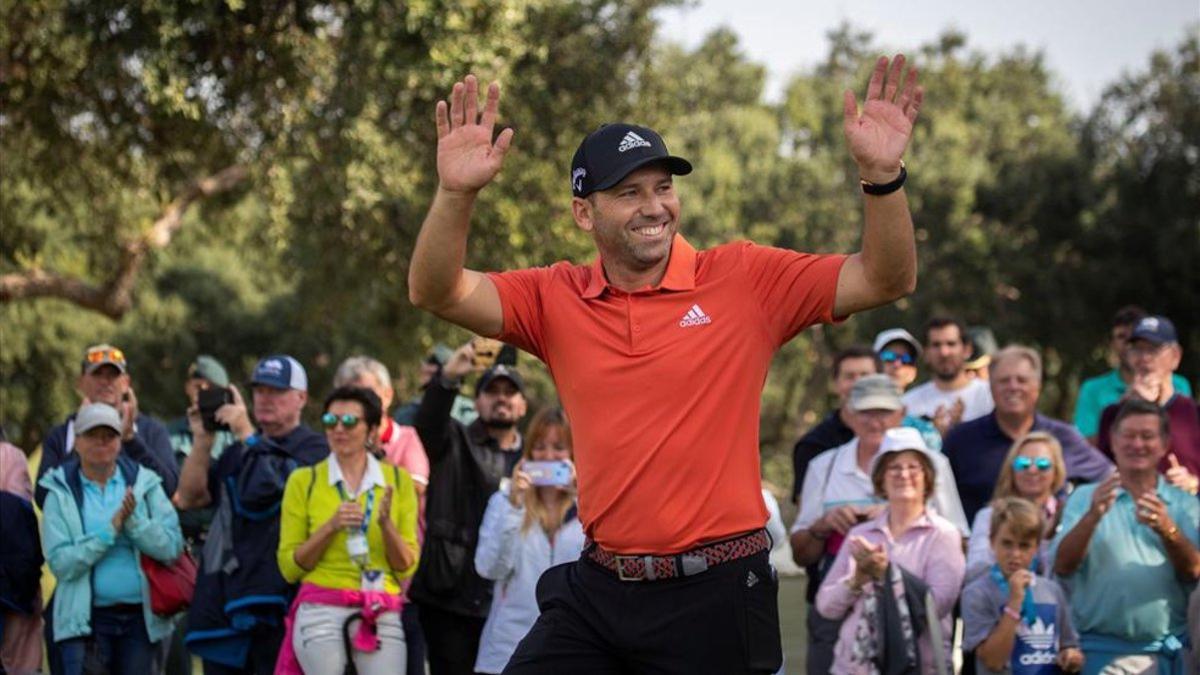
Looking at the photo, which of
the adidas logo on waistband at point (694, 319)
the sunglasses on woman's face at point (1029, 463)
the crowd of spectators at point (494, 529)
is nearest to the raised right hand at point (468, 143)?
the adidas logo on waistband at point (694, 319)

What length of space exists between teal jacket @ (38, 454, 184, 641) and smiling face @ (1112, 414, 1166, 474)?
4906 millimetres

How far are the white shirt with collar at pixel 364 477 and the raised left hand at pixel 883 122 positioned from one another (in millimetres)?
4822

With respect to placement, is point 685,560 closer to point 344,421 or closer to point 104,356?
point 344,421

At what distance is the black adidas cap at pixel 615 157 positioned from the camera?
5.45 m

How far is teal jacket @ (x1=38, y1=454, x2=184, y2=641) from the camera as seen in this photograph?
974 cm

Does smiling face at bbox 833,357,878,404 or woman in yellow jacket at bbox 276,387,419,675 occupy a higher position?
smiling face at bbox 833,357,878,404

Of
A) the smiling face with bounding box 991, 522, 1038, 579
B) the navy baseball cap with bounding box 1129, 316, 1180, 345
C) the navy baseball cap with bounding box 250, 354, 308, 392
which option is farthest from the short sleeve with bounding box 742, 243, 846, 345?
the navy baseball cap with bounding box 1129, 316, 1180, 345

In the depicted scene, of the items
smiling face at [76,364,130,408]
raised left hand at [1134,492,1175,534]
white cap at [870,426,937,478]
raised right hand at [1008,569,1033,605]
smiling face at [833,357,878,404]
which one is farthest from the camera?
smiling face at [76,364,130,408]

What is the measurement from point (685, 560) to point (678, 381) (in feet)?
1.67

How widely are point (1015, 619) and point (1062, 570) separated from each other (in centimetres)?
47

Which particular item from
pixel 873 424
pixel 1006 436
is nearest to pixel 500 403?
pixel 873 424

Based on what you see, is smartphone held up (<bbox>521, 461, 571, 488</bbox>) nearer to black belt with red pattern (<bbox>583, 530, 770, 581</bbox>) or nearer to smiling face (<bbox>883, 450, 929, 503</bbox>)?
smiling face (<bbox>883, 450, 929, 503</bbox>)

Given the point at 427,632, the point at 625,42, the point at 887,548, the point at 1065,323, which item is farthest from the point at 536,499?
the point at 1065,323

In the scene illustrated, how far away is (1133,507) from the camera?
29.7 ft
